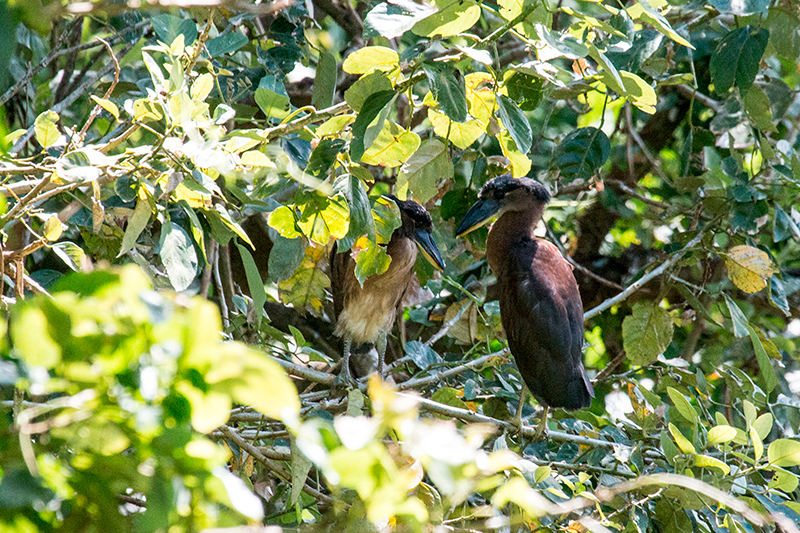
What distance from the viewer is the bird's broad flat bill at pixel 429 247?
9.63 feet

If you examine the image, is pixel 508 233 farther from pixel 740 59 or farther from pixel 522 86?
pixel 522 86

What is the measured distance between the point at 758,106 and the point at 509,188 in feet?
3.54

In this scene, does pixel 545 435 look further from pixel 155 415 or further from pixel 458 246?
pixel 155 415

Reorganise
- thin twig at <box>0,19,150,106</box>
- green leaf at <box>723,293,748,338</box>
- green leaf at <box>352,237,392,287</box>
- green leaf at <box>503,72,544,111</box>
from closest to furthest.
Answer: green leaf at <box>503,72,544,111</box> < green leaf at <box>352,237,392,287</box> < thin twig at <box>0,19,150,106</box> < green leaf at <box>723,293,748,338</box>

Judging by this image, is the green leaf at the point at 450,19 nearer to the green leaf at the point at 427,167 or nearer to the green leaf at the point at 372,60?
the green leaf at the point at 372,60

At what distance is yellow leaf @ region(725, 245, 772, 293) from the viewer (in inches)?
106

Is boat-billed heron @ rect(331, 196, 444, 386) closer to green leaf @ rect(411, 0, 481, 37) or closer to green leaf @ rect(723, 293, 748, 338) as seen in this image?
green leaf @ rect(723, 293, 748, 338)

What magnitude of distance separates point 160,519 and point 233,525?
0.28ft

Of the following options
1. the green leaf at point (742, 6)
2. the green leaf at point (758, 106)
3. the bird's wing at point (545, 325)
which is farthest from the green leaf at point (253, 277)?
the green leaf at point (758, 106)

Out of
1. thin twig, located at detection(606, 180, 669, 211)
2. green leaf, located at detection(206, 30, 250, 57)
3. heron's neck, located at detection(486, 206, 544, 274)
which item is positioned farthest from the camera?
thin twig, located at detection(606, 180, 669, 211)

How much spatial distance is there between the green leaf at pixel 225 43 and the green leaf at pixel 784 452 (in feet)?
5.74

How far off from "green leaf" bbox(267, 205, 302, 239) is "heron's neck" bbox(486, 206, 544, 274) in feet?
5.45

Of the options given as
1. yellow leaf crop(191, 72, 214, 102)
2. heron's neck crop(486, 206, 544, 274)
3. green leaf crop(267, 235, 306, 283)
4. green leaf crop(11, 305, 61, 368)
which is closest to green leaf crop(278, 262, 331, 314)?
green leaf crop(267, 235, 306, 283)

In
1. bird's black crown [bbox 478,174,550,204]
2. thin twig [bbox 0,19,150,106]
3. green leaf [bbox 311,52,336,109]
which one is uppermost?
thin twig [bbox 0,19,150,106]
